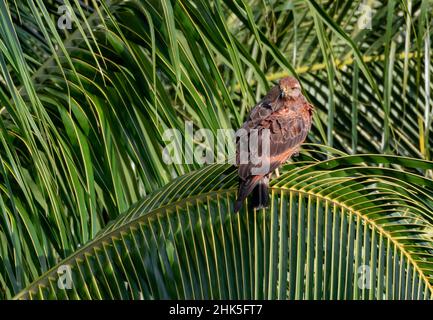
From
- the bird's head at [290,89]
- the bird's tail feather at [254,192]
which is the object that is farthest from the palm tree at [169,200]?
the bird's head at [290,89]

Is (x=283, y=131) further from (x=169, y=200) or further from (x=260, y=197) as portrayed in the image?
(x=169, y=200)

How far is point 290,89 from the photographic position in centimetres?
508

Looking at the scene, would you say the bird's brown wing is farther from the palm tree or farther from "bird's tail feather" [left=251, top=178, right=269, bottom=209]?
"bird's tail feather" [left=251, top=178, right=269, bottom=209]

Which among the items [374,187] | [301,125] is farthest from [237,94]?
[374,187]

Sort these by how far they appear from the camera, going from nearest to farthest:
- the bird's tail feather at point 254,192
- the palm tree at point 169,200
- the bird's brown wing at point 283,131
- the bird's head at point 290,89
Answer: the palm tree at point 169,200
the bird's tail feather at point 254,192
the bird's brown wing at point 283,131
the bird's head at point 290,89

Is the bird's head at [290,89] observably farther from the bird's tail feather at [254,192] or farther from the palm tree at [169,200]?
the bird's tail feather at [254,192]

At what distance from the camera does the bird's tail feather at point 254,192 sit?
3648 mm

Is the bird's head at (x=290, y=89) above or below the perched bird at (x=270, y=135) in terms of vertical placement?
above

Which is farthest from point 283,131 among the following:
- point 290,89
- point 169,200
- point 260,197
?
point 169,200

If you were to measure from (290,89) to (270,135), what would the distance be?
61 centimetres

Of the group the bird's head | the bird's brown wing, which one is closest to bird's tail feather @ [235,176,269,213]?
the bird's brown wing
